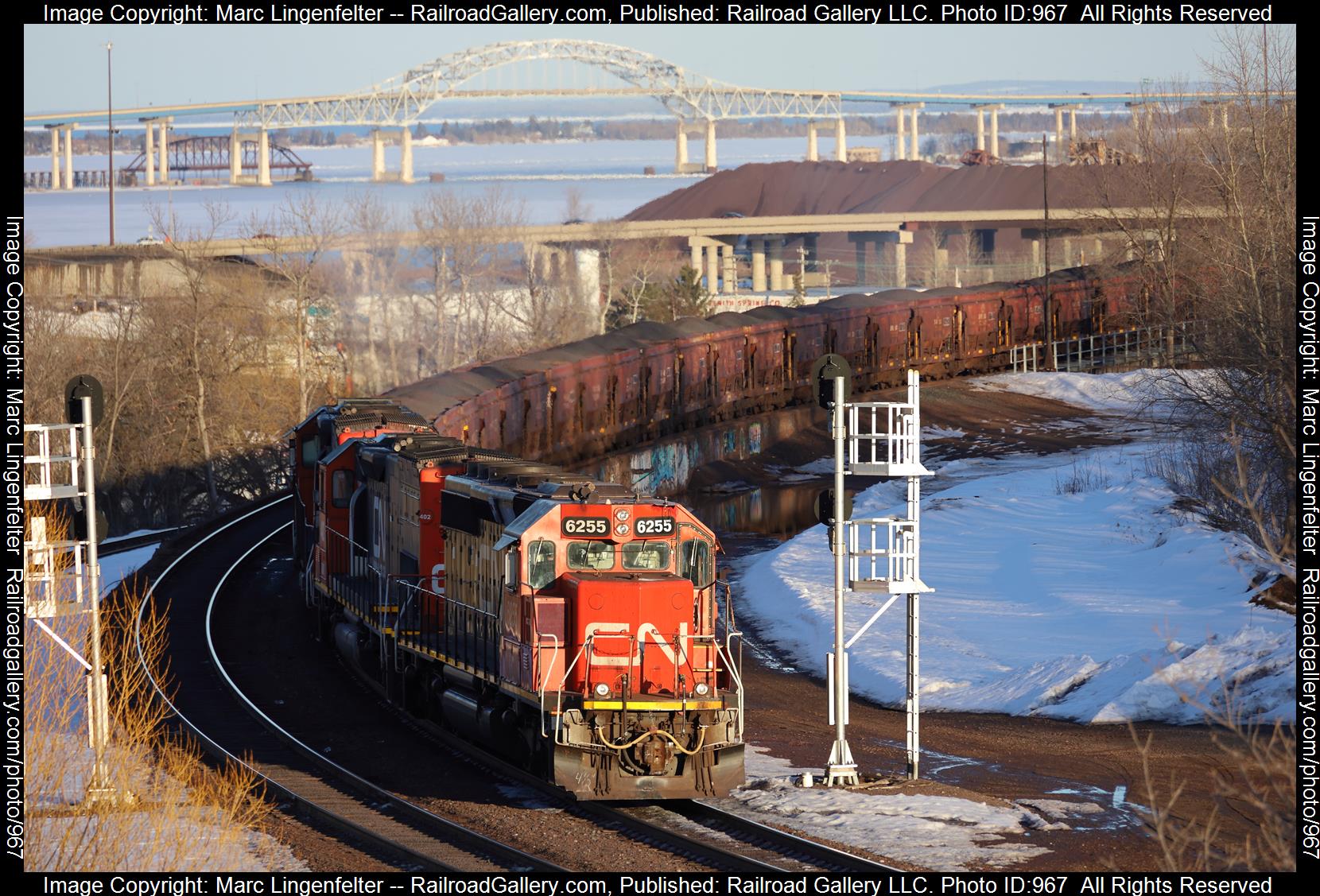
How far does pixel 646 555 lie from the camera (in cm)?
1967

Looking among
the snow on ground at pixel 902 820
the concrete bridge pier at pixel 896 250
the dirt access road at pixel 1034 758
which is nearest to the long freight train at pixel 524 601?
the snow on ground at pixel 902 820

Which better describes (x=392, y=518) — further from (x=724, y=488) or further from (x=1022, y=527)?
(x=724, y=488)

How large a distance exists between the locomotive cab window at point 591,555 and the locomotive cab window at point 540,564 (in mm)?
229

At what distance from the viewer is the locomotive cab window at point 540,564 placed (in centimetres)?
1942

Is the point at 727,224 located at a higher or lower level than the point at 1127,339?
higher

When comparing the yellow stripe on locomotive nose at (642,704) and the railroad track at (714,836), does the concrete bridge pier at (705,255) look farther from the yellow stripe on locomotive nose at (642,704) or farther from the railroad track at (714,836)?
the yellow stripe on locomotive nose at (642,704)

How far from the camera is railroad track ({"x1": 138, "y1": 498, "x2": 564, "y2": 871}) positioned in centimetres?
1747

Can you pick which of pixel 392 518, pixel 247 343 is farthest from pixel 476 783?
pixel 247 343

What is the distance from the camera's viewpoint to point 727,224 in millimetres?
162375

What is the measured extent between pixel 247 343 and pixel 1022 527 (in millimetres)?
Answer: 37876

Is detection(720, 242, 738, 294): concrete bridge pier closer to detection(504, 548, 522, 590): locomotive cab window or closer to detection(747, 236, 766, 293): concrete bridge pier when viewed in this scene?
detection(747, 236, 766, 293): concrete bridge pier

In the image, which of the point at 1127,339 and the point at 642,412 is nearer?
the point at 642,412

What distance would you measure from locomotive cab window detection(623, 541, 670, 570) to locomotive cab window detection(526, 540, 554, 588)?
88 centimetres

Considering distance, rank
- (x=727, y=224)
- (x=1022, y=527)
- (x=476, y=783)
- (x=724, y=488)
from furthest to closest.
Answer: (x=727, y=224)
(x=724, y=488)
(x=1022, y=527)
(x=476, y=783)
